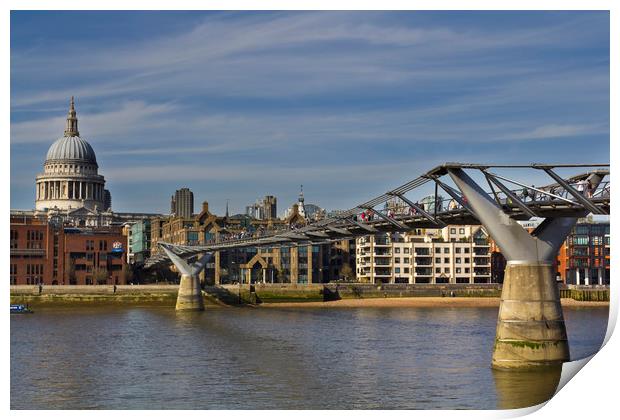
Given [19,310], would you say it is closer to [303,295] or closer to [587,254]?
[303,295]

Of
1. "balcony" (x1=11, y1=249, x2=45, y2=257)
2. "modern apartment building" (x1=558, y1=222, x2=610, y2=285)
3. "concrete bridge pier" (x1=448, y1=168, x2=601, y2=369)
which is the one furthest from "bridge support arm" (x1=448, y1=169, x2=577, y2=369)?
"balcony" (x1=11, y1=249, x2=45, y2=257)

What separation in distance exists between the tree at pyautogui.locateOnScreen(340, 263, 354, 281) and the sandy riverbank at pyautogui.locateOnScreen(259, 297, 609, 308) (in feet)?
67.8

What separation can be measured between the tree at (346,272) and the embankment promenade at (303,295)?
52.1ft

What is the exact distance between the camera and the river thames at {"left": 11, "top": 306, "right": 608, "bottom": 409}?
42.7 m

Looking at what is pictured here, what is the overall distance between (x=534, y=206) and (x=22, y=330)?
151 ft

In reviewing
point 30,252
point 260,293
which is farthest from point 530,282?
point 30,252

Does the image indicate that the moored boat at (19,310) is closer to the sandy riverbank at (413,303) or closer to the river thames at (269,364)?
the river thames at (269,364)

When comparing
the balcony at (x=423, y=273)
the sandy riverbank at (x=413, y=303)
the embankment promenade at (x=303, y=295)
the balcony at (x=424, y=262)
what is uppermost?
the balcony at (x=424, y=262)

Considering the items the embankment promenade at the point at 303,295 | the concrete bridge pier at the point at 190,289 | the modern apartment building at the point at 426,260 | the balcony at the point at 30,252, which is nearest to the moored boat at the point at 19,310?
the embankment promenade at the point at 303,295

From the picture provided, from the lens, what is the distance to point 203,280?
13575 centimetres

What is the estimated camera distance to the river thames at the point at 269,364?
42.7 metres

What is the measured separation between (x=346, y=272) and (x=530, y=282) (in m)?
102

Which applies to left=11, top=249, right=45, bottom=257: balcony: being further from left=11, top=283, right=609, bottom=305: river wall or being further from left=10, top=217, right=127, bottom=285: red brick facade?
left=11, top=283, right=609, bottom=305: river wall

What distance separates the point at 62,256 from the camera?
13375cm
